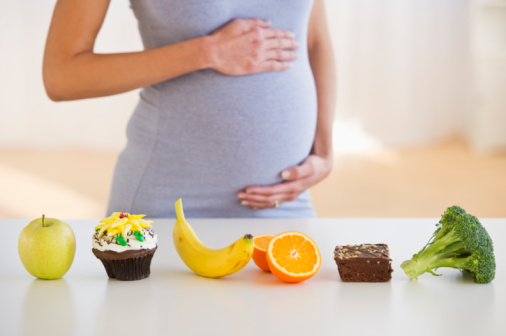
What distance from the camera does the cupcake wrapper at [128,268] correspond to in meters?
0.85

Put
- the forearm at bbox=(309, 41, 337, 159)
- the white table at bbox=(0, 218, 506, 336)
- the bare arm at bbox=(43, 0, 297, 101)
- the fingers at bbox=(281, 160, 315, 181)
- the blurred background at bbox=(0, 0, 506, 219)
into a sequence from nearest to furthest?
the white table at bbox=(0, 218, 506, 336), the bare arm at bbox=(43, 0, 297, 101), the fingers at bbox=(281, 160, 315, 181), the forearm at bbox=(309, 41, 337, 159), the blurred background at bbox=(0, 0, 506, 219)

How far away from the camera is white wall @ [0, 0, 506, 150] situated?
188 inches

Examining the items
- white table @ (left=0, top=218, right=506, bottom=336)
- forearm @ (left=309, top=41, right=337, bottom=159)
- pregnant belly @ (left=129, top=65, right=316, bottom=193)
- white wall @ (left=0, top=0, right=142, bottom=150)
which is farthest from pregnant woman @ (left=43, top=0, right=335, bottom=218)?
white wall @ (left=0, top=0, right=142, bottom=150)

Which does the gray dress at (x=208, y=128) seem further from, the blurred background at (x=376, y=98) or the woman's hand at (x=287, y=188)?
the blurred background at (x=376, y=98)

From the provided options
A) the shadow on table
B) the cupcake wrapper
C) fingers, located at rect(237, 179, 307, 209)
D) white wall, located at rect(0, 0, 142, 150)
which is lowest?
the shadow on table

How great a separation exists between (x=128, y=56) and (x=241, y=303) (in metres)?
0.73

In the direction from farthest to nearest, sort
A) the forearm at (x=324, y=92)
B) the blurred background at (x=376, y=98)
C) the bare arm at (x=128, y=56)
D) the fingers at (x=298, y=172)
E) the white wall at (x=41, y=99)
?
the white wall at (x=41, y=99), the blurred background at (x=376, y=98), the forearm at (x=324, y=92), the fingers at (x=298, y=172), the bare arm at (x=128, y=56)

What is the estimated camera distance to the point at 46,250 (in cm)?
85

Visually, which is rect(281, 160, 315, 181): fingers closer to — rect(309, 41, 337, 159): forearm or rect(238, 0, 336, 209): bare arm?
rect(238, 0, 336, 209): bare arm

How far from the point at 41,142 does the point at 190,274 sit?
4221 mm

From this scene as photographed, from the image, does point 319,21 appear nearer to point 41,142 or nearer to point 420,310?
point 420,310

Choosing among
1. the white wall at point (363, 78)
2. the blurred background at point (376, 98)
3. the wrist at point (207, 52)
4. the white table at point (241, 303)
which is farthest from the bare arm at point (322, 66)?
the white wall at point (363, 78)

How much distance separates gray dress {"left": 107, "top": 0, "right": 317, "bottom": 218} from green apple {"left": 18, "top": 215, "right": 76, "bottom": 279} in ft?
1.68

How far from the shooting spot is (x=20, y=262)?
949 millimetres
